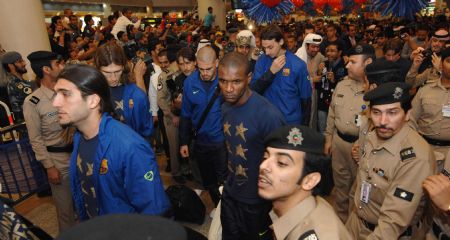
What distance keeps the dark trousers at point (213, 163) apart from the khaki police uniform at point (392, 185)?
1583mm

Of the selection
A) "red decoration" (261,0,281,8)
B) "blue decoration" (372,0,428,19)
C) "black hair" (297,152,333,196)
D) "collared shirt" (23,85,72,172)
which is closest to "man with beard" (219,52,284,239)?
"black hair" (297,152,333,196)

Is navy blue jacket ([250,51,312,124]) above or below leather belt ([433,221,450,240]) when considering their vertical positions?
above

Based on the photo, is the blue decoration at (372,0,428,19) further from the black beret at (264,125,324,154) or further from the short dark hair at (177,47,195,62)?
the black beret at (264,125,324,154)

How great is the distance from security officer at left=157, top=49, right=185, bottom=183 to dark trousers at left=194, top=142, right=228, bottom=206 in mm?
1115

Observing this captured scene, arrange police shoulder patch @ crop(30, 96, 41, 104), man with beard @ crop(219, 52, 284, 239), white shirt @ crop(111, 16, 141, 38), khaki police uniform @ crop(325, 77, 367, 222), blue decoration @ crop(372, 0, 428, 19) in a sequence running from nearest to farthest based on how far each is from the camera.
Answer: man with beard @ crop(219, 52, 284, 239)
police shoulder patch @ crop(30, 96, 41, 104)
khaki police uniform @ crop(325, 77, 367, 222)
blue decoration @ crop(372, 0, 428, 19)
white shirt @ crop(111, 16, 141, 38)

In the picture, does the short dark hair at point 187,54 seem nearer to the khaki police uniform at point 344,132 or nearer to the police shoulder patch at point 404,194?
the khaki police uniform at point 344,132

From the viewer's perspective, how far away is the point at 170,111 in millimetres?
4988

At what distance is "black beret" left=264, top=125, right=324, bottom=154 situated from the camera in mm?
1735

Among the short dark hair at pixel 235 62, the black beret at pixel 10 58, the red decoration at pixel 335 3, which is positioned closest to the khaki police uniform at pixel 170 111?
the short dark hair at pixel 235 62

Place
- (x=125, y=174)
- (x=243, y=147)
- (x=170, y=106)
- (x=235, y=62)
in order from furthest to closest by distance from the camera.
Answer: (x=170, y=106) → (x=235, y=62) → (x=243, y=147) → (x=125, y=174)

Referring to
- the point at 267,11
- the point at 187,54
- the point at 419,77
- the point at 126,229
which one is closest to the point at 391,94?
the point at 126,229

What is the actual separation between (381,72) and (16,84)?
5.14 meters

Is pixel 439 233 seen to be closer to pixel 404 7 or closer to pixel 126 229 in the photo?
pixel 126 229

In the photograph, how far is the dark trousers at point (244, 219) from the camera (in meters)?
2.67
